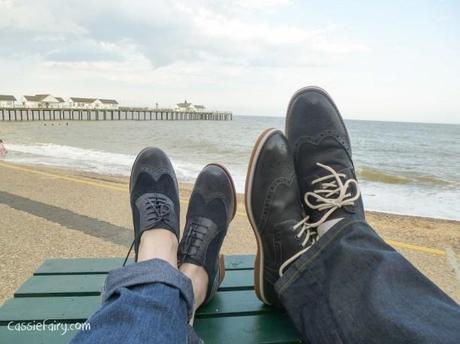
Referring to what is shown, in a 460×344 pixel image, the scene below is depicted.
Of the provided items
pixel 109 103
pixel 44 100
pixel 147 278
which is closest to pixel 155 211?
pixel 147 278

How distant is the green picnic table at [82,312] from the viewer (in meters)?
0.97

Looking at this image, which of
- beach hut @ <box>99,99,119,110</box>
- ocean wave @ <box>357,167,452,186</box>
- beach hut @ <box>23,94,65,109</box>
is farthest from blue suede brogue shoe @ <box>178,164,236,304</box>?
beach hut @ <box>99,99,119,110</box>

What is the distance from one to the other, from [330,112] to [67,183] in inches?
156

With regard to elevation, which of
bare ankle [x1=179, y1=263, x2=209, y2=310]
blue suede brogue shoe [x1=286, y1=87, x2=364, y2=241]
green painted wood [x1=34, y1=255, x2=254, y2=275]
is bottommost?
green painted wood [x1=34, y1=255, x2=254, y2=275]

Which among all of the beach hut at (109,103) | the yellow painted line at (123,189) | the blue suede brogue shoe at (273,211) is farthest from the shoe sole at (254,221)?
the beach hut at (109,103)

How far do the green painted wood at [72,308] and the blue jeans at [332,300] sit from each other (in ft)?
0.71

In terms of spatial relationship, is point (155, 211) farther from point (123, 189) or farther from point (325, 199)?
point (123, 189)

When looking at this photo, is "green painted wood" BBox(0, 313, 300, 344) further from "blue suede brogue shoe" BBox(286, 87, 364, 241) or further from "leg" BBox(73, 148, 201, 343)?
"blue suede brogue shoe" BBox(286, 87, 364, 241)

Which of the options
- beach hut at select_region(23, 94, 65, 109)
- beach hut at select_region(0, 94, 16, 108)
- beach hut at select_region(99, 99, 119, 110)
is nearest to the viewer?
beach hut at select_region(0, 94, 16, 108)

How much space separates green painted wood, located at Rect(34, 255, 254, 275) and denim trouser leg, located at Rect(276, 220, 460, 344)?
1.72ft

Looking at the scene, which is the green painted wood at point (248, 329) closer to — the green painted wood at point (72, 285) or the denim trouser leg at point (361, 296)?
the denim trouser leg at point (361, 296)

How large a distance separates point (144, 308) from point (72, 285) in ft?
1.88

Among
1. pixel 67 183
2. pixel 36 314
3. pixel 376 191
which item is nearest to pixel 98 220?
pixel 67 183

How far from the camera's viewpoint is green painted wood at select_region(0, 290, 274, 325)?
3.34ft
